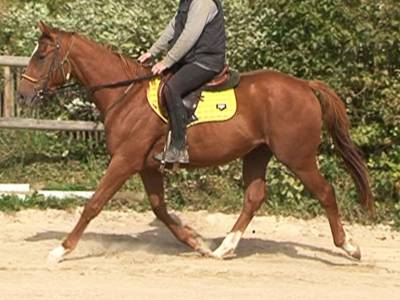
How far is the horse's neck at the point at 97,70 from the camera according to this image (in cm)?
973

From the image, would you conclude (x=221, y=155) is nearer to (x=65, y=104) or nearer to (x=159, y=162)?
(x=159, y=162)

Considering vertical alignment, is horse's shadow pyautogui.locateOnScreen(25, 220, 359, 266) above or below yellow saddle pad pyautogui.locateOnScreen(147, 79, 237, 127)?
below

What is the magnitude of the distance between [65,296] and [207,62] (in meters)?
2.81

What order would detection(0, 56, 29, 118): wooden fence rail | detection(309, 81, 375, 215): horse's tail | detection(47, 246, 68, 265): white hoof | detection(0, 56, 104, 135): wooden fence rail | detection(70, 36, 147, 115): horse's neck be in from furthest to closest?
detection(0, 56, 29, 118): wooden fence rail < detection(0, 56, 104, 135): wooden fence rail < detection(309, 81, 375, 215): horse's tail < detection(70, 36, 147, 115): horse's neck < detection(47, 246, 68, 265): white hoof

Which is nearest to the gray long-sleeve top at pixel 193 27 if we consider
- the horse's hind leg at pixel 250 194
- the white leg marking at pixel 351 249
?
the horse's hind leg at pixel 250 194

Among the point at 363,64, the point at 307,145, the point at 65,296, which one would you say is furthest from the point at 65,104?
the point at 65,296

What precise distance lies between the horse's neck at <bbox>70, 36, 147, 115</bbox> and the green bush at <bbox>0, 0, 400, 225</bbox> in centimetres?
304

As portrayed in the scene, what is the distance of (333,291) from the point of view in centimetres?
848

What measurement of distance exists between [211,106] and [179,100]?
0.39 metres

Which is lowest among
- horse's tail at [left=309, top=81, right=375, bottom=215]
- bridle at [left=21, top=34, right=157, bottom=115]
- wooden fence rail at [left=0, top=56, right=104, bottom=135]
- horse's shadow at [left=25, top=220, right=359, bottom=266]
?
horse's shadow at [left=25, top=220, right=359, bottom=266]

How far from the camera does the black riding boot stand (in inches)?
371

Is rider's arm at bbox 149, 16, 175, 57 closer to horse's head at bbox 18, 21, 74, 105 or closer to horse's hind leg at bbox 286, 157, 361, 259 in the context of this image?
horse's head at bbox 18, 21, 74, 105

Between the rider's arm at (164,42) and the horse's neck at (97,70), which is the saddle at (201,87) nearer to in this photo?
the horse's neck at (97,70)

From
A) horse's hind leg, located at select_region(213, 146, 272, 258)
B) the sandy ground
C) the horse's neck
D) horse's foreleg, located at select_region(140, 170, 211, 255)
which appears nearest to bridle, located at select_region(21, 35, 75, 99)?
the horse's neck
